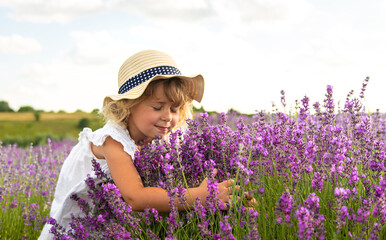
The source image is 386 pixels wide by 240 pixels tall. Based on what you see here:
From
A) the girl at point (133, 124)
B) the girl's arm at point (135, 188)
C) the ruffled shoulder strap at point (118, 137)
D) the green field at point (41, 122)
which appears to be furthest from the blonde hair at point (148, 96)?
the green field at point (41, 122)

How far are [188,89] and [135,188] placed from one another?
1.17m

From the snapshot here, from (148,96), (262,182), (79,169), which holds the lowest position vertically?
(262,182)

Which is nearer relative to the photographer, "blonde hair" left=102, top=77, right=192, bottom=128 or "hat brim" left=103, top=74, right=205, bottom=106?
"hat brim" left=103, top=74, right=205, bottom=106

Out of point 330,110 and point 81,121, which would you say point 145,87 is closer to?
point 330,110

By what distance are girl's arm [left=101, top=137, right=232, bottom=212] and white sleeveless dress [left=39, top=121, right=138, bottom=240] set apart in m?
0.07

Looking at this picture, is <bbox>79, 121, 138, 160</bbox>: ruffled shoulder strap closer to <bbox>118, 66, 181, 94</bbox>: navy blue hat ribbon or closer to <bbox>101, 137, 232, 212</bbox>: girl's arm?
<bbox>101, 137, 232, 212</bbox>: girl's arm

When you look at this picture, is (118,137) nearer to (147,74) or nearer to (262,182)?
(147,74)

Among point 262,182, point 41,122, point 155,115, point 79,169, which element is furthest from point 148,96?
point 41,122

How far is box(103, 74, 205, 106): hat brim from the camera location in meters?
3.00

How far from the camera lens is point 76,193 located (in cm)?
316

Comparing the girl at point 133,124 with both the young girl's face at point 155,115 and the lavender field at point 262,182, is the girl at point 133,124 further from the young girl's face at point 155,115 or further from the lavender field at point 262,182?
the lavender field at point 262,182

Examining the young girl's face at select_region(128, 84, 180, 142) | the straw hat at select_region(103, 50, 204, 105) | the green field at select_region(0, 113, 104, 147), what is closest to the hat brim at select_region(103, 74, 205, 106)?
the straw hat at select_region(103, 50, 204, 105)

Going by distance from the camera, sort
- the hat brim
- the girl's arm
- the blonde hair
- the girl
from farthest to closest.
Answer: the blonde hair
the hat brim
the girl
the girl's arm

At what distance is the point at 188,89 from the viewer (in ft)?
11.4
